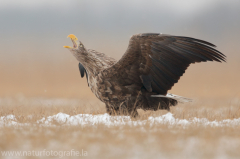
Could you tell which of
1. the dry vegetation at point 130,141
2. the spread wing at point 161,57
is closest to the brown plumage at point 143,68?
the spread wing at point 161,57

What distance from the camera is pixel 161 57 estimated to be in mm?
5473

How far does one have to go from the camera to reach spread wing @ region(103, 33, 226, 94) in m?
5.34

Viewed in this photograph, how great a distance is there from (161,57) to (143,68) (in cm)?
45

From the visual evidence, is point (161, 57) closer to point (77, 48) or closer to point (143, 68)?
point (143, 68)

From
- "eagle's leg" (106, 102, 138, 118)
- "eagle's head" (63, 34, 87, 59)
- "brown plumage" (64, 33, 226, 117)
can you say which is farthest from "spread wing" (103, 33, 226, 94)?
"eagle's head" (63, 34, 87, 59)

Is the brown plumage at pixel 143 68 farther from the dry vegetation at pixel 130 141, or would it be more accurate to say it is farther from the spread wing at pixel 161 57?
the dry vegetation at pixel 130 141

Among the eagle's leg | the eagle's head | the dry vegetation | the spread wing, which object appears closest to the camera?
the dry vegetation

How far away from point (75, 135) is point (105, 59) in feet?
9.76

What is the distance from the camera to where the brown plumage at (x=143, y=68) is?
5.37 meters

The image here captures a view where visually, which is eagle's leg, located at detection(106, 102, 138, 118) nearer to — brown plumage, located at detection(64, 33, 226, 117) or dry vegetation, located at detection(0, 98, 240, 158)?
brown plumage, located at detection(64, 33, 226, 117)

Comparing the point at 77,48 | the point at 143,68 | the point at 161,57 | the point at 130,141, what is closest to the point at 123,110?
the point at 143,68

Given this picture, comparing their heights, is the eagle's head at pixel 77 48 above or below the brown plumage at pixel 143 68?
above

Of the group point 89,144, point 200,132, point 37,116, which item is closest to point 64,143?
point 89,144

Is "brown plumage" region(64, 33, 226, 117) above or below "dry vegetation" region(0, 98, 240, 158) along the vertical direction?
above
